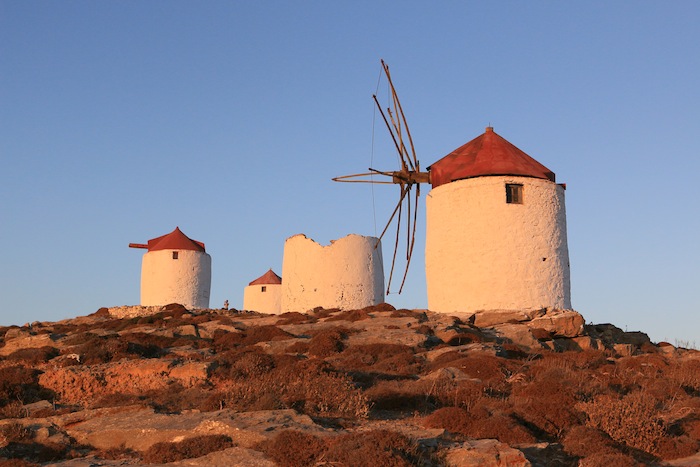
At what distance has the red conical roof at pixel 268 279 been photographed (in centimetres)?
5344

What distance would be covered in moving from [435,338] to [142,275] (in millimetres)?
27940

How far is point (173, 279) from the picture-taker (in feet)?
142

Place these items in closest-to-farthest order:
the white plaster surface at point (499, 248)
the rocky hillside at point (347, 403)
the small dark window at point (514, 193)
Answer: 1. the rocky hillside at point (347, 403)
2. the white plaster surface at point (499, 248)
3. the small dark window at point (514, 193)

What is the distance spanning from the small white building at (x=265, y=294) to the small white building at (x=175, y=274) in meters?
8.31

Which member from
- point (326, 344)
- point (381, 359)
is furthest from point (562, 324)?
Result: point (326, 344)

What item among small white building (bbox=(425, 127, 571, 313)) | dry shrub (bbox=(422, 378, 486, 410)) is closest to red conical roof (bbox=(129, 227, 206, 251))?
small white building (bbox=(425, 127, 571, 313))

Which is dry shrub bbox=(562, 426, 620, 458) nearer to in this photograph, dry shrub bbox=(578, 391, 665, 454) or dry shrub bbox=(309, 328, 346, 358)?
dry shrub bbox=(578, 391, 665, 454)

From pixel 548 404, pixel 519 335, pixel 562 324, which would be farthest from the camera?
pixel 562 324

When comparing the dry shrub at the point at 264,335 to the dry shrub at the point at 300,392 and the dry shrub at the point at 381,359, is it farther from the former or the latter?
the dry shrub at the point at 300,392

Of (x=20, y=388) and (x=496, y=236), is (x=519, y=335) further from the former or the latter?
(x=20, y=388)

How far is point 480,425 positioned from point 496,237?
44.5ft

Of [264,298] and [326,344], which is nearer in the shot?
[326,344]

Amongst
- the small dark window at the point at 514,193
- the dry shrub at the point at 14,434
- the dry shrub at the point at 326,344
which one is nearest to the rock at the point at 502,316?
the small dark window at the point at 514,193

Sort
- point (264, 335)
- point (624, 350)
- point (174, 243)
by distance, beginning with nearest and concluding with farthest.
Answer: point (264, 335) → point (624, 350) → point (174, 243)
